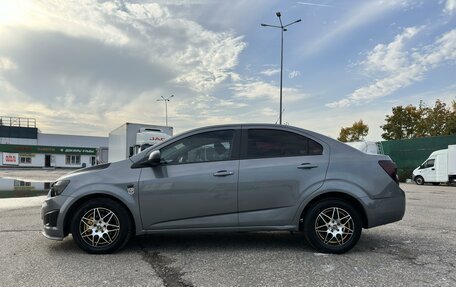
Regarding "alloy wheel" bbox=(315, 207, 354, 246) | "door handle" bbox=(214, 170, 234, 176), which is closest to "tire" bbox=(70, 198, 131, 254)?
"door handle" bbox=(214, 170, 234, 176)

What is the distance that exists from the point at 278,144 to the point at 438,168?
23690 millimetres

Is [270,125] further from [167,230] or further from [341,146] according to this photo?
[167,230]

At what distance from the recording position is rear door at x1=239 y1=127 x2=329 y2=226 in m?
5.40

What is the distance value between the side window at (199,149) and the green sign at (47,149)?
73.2 metres

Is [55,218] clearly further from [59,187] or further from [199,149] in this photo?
[199,149]

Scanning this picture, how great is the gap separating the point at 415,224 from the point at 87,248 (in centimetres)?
590

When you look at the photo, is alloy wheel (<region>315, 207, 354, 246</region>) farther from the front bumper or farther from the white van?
the white van

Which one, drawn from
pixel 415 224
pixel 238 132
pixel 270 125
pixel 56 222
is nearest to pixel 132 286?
pixel 56 222

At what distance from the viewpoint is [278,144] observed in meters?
5.68

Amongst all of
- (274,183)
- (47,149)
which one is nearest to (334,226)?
(274,183)

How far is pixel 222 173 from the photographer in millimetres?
5395

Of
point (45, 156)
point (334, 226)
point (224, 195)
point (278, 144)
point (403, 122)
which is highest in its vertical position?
point (403, 122)

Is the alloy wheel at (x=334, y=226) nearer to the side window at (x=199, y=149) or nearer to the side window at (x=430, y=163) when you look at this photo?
the side window at (x=199, y=149)

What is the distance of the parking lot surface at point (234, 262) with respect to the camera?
435 centimetres
